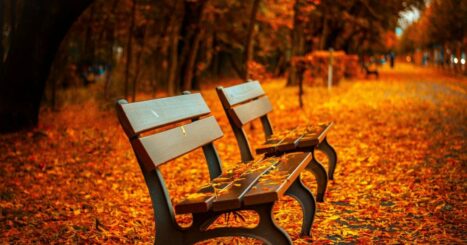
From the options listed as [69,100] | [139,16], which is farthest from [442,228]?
[139,16]

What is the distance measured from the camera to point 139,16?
23109mm

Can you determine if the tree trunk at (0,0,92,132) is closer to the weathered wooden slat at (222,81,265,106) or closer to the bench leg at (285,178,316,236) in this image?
the weathered wooden slat at (222,81,265,106)

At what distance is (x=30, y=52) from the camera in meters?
11.1

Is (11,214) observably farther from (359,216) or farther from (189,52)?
(189,52)

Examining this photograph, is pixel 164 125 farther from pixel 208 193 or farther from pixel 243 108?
pixel 243 108

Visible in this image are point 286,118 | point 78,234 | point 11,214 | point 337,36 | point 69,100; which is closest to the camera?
point 78,234

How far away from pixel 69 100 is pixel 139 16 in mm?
4739

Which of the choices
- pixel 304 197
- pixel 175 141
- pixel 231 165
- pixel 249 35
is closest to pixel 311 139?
pixel 304 197

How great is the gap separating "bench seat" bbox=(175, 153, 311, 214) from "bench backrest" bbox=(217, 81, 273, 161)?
2.53 ft

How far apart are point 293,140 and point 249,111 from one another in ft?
2.11

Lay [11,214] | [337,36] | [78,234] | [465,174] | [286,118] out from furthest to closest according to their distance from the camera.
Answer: [337,36], [286,118], [465,174], [11,214], [78,234]

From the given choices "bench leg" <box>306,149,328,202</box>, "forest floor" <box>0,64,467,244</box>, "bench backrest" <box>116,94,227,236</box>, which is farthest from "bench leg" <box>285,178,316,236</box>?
"bench leg" <box>306,149,328,202</box>

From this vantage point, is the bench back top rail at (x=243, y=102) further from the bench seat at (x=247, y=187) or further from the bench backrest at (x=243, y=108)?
the bench seat at (x=247, y=187)

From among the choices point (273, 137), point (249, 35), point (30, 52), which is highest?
point (249, 35)
